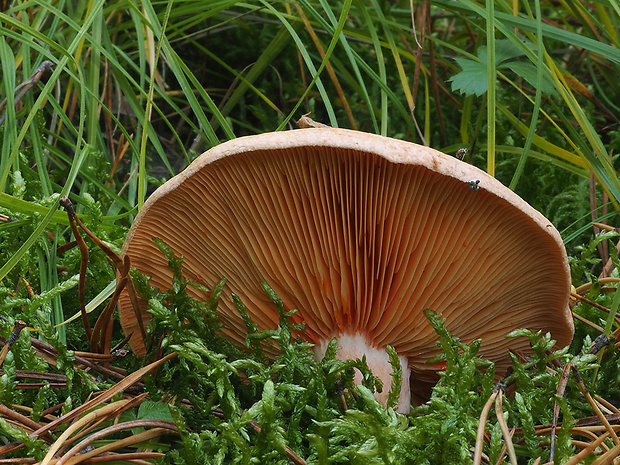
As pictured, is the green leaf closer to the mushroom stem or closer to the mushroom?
the mushroom

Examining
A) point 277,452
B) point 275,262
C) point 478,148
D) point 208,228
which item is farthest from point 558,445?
point 478,148

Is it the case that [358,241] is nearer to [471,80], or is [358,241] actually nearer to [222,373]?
[222,373]

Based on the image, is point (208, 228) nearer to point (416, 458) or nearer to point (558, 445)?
point (416, 458)

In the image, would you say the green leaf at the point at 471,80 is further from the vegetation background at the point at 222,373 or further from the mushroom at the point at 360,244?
the mushroom at the point at 360,244

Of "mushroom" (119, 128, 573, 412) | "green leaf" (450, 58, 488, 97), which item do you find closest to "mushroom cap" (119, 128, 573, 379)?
"mushroom" (119, 128, 573, 412)

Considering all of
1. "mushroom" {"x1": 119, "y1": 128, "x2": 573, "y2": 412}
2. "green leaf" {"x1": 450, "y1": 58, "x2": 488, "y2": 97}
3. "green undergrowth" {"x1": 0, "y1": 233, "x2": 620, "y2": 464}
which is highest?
"green leaf" {"x1": 450, "y1": 58, "x2": 488, "y2": 97}

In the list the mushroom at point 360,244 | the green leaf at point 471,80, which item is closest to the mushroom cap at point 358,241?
the mushroom at point 360,244
